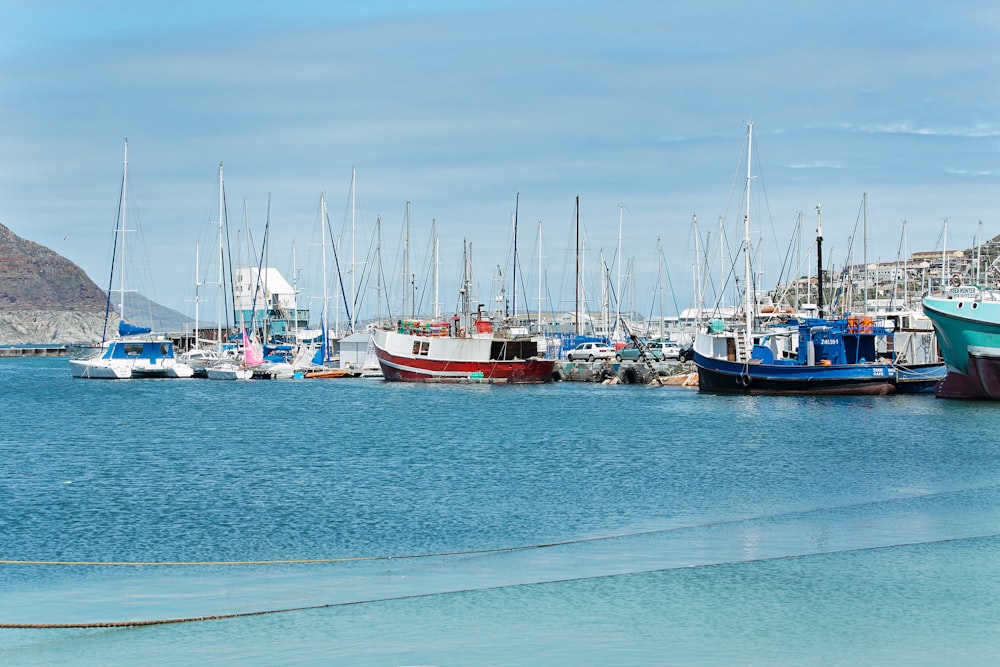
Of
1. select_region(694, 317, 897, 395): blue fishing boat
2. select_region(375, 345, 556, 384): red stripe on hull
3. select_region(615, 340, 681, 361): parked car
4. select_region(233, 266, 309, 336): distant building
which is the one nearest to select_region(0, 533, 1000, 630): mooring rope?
select_region(694, 317, 897, 395): blue fishing boat

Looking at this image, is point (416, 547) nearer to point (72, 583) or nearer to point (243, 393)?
point (72, 583)

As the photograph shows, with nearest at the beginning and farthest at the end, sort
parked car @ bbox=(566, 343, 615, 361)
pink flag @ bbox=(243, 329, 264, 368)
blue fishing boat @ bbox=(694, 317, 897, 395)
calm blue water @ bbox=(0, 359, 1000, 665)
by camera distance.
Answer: calm blue water @ bbox=(0, 359, 1000, 665) < blue fishing boat @ bbox=(694, 317, 897, 395) < pink flag @ bbox=(243, 329, 264, 368) < parked car @ bbox=(566, 343, 615, 361)

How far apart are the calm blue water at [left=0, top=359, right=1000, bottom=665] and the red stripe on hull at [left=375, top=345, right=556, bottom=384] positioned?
93.0 feet

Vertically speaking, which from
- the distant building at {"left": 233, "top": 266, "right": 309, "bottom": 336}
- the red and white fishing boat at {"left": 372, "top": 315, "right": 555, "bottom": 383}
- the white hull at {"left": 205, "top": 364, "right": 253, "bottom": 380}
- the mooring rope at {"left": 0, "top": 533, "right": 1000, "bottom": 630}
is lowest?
the mooring rope at {"left": 0, "top": 533, "right": 1000, "bottom": 630}

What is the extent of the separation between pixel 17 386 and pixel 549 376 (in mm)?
41138

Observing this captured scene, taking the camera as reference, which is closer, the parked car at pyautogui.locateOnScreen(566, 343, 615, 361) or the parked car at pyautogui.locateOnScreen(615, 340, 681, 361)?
the parked car at pyautogui.locateOnScreen(615, 340, 681, 361)

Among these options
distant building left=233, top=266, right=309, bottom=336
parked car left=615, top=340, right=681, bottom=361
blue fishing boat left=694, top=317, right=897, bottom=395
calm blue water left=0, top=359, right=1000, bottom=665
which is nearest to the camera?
calm blue water left=0, top=359, right=1000, bottom=665

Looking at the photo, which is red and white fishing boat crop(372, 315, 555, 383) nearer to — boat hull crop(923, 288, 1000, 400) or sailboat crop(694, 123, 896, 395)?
sailboat crop(694, 123, 896, 395)

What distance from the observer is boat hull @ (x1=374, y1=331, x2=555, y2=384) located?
7144 cm

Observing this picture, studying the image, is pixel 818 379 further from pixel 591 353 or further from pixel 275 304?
pixel 275 304

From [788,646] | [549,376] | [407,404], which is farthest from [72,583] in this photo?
[549,376]

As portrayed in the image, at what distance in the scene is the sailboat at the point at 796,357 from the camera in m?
54.2

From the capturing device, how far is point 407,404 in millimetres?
57062

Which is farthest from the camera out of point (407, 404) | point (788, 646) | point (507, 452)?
point (407, 404)
